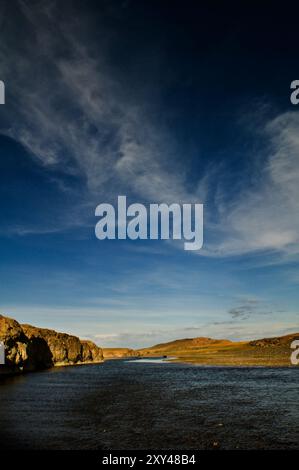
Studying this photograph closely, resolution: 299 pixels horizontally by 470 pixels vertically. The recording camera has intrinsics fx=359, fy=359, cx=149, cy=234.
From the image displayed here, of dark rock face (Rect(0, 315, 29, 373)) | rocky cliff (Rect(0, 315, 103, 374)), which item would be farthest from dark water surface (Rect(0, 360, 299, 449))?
rocky cliff (Rect(0, 315, 103, 374))

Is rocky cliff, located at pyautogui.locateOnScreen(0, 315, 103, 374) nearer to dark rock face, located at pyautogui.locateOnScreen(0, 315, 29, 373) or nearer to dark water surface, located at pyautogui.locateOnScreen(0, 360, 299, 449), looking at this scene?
dark rock face, located at pyautogui.locateOnScreen(0, 315, 29, 373)

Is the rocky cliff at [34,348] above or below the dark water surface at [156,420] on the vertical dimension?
below

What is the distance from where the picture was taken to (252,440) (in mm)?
25562

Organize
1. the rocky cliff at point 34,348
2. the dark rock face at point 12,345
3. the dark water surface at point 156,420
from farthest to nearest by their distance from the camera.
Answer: the rocky cliff at point 34,348
the dark rock face at point 12,345
the dark water surface at point 156,420

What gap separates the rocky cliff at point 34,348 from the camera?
99.8 meters

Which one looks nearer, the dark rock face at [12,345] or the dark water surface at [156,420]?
the dark water surface at [156,420]

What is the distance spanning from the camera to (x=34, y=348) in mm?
131000

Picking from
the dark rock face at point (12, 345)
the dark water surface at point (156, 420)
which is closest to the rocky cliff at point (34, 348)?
the dark rock face at point (12, 345)

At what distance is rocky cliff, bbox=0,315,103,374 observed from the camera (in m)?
99.8

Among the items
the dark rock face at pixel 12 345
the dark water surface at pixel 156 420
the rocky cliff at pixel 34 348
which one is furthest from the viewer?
the rocky cliff at pixel 34 348

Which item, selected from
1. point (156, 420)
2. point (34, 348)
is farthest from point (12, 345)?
point (156, 420)

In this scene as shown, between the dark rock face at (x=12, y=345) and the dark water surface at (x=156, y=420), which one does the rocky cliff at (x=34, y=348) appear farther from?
the dark water surface at (x=156, y=420)

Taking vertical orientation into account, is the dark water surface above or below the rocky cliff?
above
